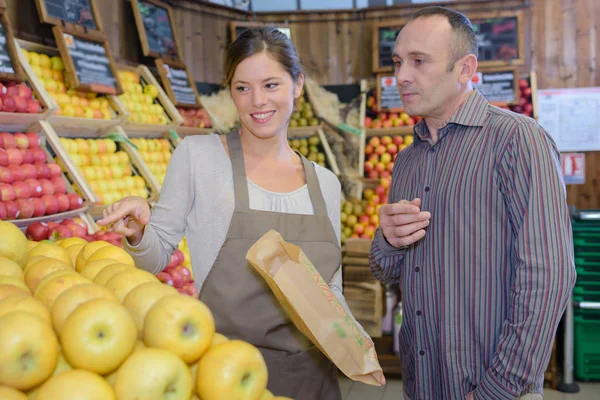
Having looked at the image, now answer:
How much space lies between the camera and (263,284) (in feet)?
5.67

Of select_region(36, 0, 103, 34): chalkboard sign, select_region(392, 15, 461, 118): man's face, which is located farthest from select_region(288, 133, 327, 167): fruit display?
select_region(392, 15, 461, 118): man's face

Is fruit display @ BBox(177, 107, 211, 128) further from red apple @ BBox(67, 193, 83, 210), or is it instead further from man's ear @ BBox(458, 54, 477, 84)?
man's ear @ BBox(458, 54, 477, 84)

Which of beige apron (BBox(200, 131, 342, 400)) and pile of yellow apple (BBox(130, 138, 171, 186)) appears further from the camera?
pile of yellow apple (BBox(130, 138, 171, 186))

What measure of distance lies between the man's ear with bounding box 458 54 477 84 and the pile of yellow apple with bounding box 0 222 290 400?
3.98ft

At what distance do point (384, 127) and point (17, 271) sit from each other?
4993mm

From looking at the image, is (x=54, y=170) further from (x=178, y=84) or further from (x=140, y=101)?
(x=178, y=84)

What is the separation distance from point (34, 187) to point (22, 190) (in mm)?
87

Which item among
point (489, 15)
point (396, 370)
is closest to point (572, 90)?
point (489, 15)

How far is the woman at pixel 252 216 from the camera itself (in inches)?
67.6

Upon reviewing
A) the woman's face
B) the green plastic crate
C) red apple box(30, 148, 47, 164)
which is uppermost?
the woman's face

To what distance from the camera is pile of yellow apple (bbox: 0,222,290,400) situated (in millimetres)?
Result: 845

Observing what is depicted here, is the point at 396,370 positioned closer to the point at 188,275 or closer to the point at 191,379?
the point at 188,275

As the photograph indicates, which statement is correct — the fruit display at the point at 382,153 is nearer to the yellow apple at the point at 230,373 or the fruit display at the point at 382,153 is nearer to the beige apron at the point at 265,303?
the beige apron at the point at 265,303

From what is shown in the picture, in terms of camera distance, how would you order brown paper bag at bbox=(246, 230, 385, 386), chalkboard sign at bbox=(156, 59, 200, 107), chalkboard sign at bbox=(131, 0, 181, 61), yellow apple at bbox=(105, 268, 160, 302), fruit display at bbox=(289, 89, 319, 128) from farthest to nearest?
fruit display at bbox=(289, 89, 319, 128) < chalkboard sign at bbox=(156, 59, 200, 107) < chalkboard sign at bbox=(131, 0, 181, 61) < brown paper bag at bbox=(246, 230, 385, 386) < yellow apple at bbox=(105, 268, 160, 302)
